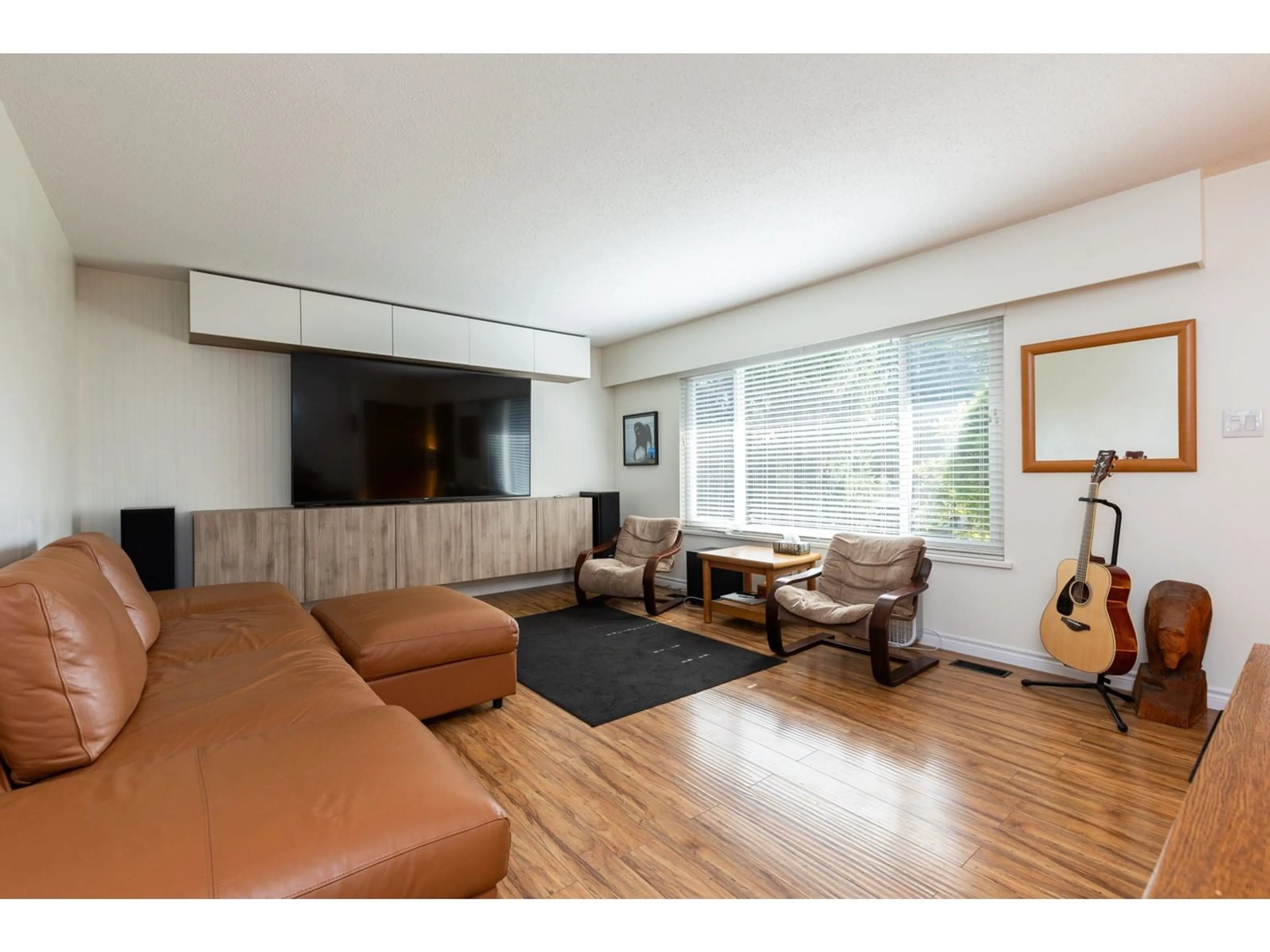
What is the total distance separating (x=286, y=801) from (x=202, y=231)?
3450mm

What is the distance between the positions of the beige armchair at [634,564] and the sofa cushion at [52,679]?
11.6 feet

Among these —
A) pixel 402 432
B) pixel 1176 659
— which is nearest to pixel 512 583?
pixel 402 432

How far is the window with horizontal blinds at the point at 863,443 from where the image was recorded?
12.0 ft

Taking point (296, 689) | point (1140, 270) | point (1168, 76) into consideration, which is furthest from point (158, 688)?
point (1140, 270)

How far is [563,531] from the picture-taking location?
5691 mm

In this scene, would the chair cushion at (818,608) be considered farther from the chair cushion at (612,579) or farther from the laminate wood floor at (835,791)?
the chair cushion at (612,579)

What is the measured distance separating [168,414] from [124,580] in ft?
7.59

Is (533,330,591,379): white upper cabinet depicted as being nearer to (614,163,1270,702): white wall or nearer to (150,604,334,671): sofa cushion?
(150,604,334,671): sofa cushion

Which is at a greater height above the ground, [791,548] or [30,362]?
[30,362]

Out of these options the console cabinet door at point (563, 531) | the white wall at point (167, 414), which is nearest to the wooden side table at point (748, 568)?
the console cabinet door at point (563, 531)

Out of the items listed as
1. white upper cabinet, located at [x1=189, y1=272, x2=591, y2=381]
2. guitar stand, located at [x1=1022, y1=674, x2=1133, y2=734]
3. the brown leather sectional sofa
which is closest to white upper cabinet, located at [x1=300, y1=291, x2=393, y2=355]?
white upper cabinet, located at [x1=189, y1=272, x2=591, y2=381]

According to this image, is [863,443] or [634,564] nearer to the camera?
[863,443]

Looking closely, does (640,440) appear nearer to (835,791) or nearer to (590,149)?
(590,149)
